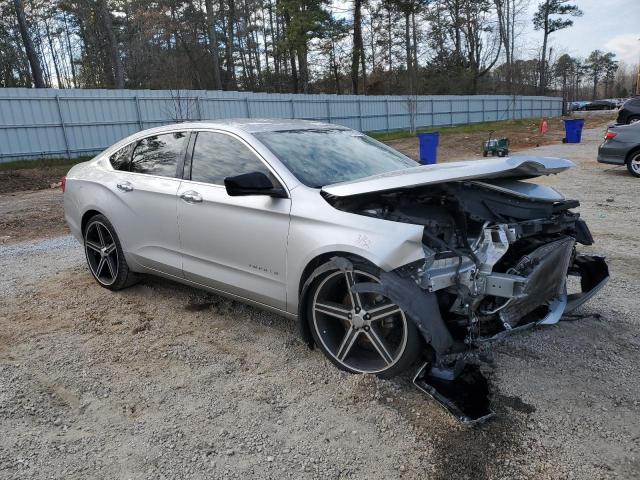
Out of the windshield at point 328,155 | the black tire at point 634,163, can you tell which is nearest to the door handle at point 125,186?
the windshield at point 328,155

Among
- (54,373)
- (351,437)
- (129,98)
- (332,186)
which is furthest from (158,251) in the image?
(129,98)

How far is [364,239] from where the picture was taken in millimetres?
2879

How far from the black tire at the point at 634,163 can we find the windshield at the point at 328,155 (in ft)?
30.2

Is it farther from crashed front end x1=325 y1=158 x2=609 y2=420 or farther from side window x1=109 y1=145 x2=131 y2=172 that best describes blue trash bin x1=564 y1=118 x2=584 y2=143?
side window x1=109 y1=145 x2=131 y2=172

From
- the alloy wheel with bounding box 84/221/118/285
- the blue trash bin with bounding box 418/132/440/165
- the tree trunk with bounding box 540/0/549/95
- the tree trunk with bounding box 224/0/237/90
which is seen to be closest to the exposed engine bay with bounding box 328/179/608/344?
the alloy wheel with bounding box 84/221/118/285

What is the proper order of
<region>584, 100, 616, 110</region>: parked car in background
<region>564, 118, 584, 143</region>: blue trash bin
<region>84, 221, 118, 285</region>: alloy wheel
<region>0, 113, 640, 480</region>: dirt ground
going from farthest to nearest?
<region>584, 100, 616, 110</region>: parked car in background → <region>564, 118, 584, 143</region>: blue trash bin → <region>84, 221, 118, 285</region>: alloy wheel → <region>0, 113, 640, 480</region>: dirt ground

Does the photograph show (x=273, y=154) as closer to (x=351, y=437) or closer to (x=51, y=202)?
(x=351, y=437)

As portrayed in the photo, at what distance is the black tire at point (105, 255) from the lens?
466cm

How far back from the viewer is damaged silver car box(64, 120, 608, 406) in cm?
283

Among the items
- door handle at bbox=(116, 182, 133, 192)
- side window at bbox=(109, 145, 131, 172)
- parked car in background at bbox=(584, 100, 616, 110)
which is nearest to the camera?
door handle at bbox=(116, 182, 133, 192)

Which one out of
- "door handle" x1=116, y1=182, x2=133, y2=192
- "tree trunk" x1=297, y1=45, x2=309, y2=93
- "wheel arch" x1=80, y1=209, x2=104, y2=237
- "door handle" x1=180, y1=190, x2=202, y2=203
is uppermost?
"tree trunk" x1=297, y1=45, x2=309, y2=93

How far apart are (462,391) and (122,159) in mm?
3664

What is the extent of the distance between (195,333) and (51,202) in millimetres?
8233

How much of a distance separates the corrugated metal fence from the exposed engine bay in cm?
1679
